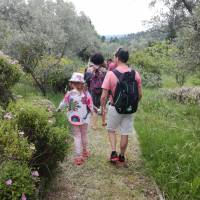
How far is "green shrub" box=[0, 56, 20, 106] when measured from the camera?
9891 mm

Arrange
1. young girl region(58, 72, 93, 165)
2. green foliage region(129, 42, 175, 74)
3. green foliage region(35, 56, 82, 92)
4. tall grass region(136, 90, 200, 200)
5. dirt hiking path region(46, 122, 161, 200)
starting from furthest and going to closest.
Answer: green foliage region(129, 42, 175, 74) < green foliage region(35, 56, 82, 92) < young girl region(58, 72, 93, 165) < dirt hiking path region(46, 122, 161, 200) < tall grass region(136, 90, 200, 200)

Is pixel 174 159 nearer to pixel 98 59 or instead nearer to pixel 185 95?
pixel 98 59

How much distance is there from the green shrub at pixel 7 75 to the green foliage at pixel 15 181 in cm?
538

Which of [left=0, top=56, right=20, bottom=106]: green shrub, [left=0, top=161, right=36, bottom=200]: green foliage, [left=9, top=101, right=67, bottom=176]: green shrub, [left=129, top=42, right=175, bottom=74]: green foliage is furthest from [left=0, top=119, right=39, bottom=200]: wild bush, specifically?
[left=129, top=42, right=175, bottom=74]: green foliage

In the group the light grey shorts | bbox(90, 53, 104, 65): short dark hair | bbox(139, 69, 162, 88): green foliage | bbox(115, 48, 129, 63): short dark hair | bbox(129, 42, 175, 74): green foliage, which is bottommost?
bbox(139, 69, 162, 88): green foliage

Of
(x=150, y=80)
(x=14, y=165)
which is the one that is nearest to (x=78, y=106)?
(x=14, y=165)

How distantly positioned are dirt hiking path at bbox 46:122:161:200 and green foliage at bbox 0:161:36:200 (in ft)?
4.25

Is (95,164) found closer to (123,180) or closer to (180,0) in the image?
(123,180)

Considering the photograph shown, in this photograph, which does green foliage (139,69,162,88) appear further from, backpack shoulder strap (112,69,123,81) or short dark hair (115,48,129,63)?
backpack shoulder strap (112,69,123,81)

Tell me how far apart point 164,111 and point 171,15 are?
24.5 ft

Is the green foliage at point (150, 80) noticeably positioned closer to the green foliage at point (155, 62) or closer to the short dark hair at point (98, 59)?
the green foliage at point (155, 62)

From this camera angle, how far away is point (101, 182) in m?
6.43

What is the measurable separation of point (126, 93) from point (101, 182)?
4.70ft

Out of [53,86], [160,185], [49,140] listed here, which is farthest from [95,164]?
[53,86]
